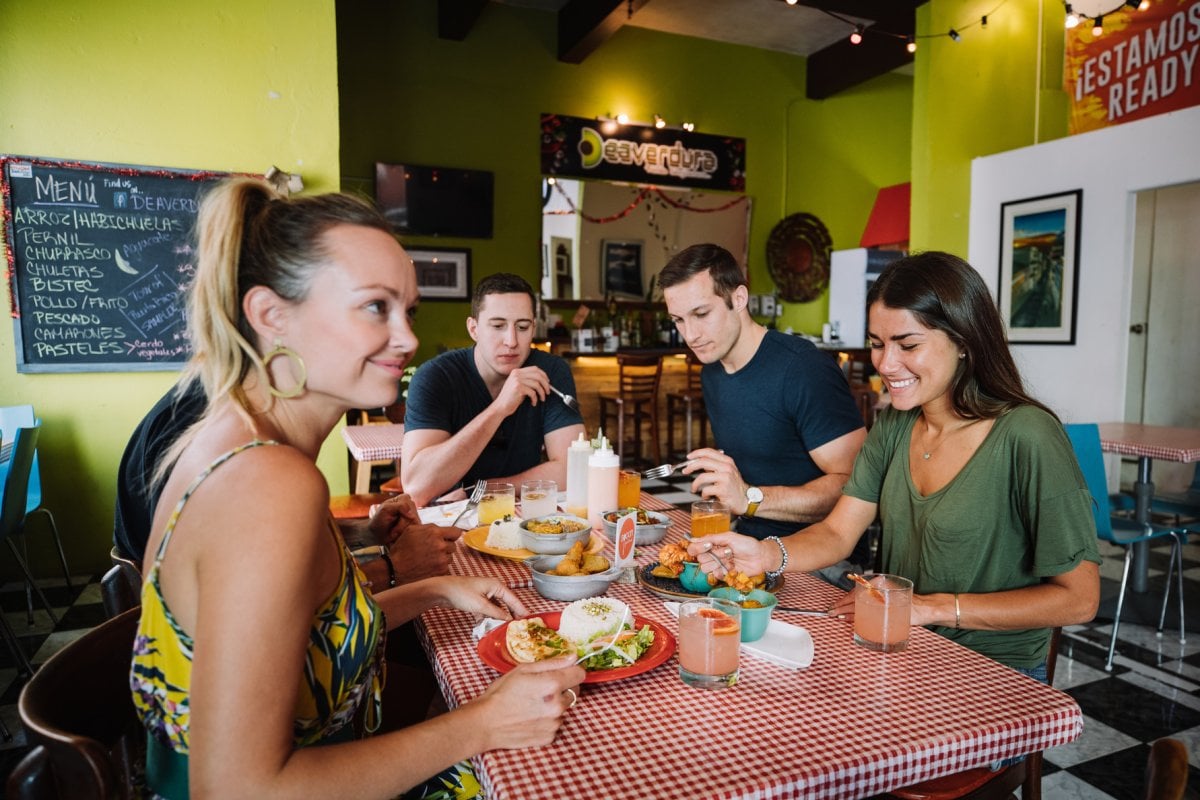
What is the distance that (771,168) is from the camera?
9250 millimetres

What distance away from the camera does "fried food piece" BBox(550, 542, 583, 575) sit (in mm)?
1532

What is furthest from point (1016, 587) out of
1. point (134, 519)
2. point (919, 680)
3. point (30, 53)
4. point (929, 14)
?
point (929, 14)

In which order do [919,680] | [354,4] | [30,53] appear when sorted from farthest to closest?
[354,4] < [30,53] < [919,680]

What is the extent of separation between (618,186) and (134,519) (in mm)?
7210

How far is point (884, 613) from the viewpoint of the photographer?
126cm

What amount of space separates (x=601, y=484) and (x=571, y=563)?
0.47 m

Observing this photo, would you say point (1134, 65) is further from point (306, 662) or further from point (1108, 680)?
point (306, 662)

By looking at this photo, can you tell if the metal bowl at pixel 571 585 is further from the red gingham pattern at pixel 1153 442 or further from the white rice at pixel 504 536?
the red gingham pattern at pixel 1153 442

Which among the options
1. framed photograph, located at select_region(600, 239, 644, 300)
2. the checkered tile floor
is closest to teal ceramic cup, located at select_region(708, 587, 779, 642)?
the checkered tile floor

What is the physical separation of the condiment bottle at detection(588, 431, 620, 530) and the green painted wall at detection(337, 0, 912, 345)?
576 centimetres

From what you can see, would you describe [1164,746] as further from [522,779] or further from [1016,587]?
[1016,587]

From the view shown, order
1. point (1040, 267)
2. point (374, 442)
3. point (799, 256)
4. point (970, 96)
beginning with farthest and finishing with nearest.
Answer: point (799, 256) < point (970, 96) < point (1040, 267) < point (374, 442)

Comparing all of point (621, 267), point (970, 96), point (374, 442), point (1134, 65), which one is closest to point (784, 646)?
point (374, 442)

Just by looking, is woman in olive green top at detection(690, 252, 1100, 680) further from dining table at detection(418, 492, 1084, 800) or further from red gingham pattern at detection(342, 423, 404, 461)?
red gingham pattern at detection(342, 423, 404, 461)
